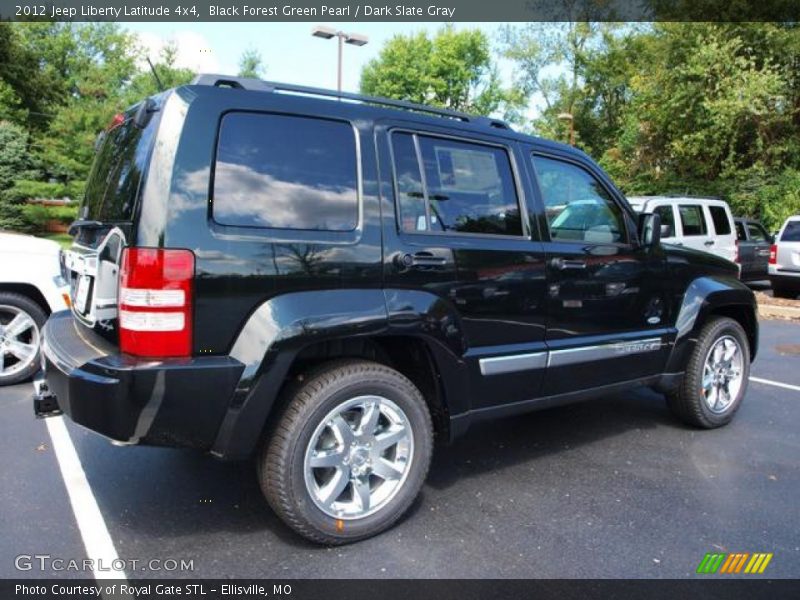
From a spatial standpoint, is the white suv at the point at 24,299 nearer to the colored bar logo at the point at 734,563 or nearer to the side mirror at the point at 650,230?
the side mirror at the point at 650,230

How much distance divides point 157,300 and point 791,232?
1305cm

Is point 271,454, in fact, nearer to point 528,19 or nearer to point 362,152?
point 362,152

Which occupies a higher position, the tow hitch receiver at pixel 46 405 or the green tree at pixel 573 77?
the green tree at pixel 573 77

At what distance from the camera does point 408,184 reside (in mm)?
3162

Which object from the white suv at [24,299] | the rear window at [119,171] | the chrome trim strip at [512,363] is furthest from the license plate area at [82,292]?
the white suv at [24,299]

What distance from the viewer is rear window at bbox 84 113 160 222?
8.99 ft

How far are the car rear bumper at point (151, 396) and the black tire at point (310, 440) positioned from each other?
29 centimetres

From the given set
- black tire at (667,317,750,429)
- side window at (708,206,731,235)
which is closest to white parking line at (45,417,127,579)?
black tire at (667,317,750,429)

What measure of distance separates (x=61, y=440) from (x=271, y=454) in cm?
221

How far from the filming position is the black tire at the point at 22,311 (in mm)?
5266

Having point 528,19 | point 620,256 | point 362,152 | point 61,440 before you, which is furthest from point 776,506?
point 528,19

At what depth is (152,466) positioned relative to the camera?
3.76 metres

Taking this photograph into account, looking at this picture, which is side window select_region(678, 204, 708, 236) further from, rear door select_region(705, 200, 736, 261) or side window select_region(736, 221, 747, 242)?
side window select_region(736, 221, 747, 242)

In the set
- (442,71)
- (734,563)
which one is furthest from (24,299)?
(442,71)
